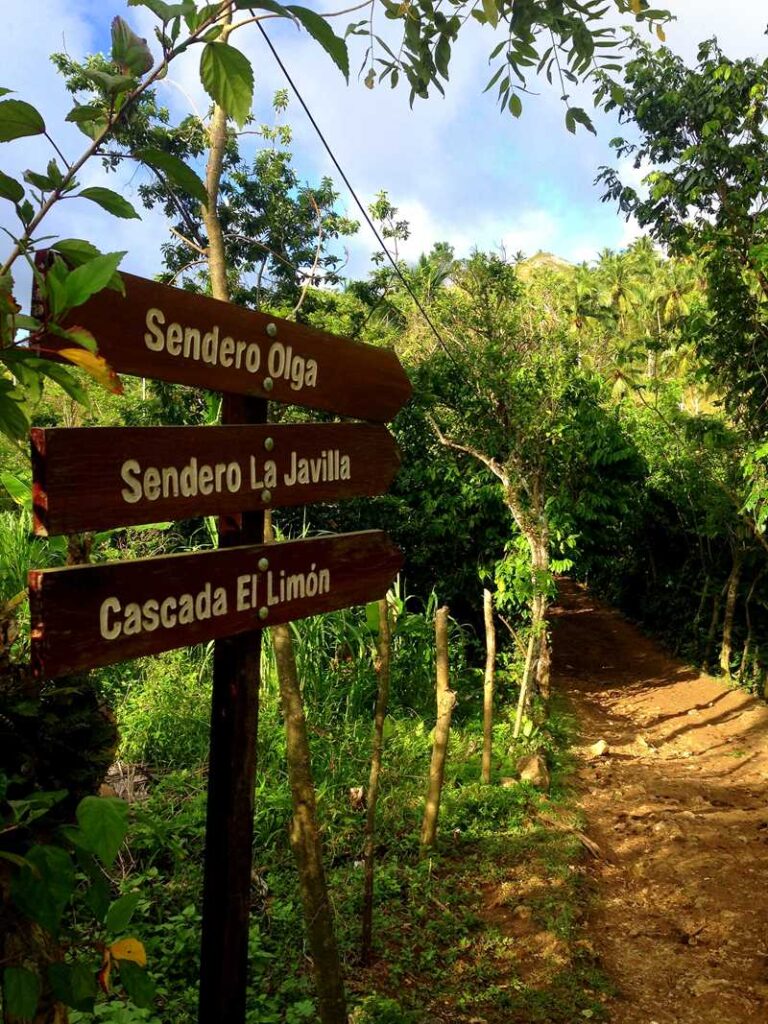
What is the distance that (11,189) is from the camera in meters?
0.74

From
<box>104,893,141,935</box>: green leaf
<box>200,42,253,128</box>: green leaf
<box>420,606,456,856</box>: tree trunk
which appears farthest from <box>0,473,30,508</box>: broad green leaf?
<box>420,606,456,856</box>: tree trunk

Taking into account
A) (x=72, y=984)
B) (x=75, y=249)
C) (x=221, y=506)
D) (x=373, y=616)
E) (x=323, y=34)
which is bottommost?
(x=72, y=984)

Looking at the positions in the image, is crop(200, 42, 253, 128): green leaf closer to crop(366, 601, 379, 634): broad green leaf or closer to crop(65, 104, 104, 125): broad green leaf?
crop(65, 104, 104, 125): broad green leaf

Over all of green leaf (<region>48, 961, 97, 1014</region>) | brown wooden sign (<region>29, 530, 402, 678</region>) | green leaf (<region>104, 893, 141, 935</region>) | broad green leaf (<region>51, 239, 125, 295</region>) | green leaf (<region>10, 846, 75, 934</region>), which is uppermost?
broad green leaf (<region>51, 239, 125, 295</region>)

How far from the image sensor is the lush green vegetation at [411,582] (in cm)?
101

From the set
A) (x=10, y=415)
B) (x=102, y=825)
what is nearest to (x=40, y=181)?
(x=10, y=415)

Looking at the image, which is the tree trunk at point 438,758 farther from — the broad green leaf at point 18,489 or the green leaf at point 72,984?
the green leaf at point 72,984

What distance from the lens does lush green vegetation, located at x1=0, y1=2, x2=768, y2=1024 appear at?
1006mm

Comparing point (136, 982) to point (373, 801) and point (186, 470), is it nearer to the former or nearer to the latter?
point (186, 470)

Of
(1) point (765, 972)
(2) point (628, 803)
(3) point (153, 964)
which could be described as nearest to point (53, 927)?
(3) point (153, 964)

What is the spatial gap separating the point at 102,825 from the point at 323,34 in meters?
0.93

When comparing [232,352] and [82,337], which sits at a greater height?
[232,352]

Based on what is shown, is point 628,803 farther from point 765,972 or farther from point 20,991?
point 20,991

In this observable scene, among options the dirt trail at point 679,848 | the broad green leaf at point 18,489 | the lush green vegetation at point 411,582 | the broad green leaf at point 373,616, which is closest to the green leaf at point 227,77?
the lush green vegetation at point 411,582
